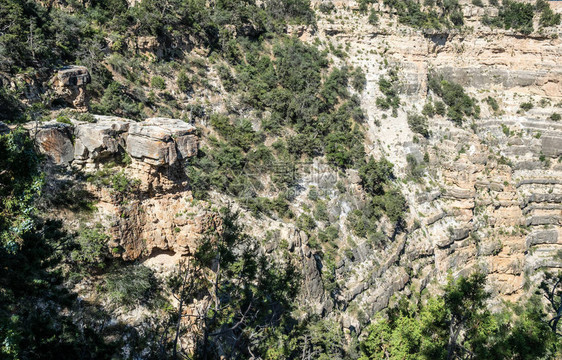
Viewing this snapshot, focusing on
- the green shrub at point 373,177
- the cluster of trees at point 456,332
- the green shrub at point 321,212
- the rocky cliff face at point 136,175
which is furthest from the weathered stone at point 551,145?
the rocky cliff face at point 136,175

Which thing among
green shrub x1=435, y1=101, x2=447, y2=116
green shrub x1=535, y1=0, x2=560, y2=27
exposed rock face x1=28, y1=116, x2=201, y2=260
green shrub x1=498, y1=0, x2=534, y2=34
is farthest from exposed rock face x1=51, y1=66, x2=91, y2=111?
green shrub x1=535, y1=0, x2=560, y2=27

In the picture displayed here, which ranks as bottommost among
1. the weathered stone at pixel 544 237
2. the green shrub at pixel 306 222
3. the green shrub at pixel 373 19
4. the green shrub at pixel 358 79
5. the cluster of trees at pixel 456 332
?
the weathered stone at pixel 544 237

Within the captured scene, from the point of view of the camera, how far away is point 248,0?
44250 mm

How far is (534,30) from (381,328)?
1887 inches

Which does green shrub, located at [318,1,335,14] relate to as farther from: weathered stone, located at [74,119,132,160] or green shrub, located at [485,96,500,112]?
weathered stone, located at [74,119,132,160]

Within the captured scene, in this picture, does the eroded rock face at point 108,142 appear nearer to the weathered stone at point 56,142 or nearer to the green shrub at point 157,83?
the weathered stone at point 56,142

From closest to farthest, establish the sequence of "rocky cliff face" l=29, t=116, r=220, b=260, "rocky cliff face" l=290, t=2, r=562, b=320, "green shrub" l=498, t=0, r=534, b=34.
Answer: "rocky cliff face" l=29, t=116, r=220, b=260
"rocky cliff face" l=290, t=2, r=562, b=320
"green shrub" l=498, t=0, r=534, b=34

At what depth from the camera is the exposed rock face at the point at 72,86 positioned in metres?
18.6

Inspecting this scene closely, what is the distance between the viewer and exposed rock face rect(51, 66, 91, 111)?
18.6m

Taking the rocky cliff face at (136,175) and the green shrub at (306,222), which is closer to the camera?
the rocky cliff face at (136,175)

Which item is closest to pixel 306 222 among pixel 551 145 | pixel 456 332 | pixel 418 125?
pixel 456 332

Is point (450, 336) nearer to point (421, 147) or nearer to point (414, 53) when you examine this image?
point (421, 147)

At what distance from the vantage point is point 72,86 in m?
19.1

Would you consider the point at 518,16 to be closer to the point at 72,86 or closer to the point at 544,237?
the point at 544,237
